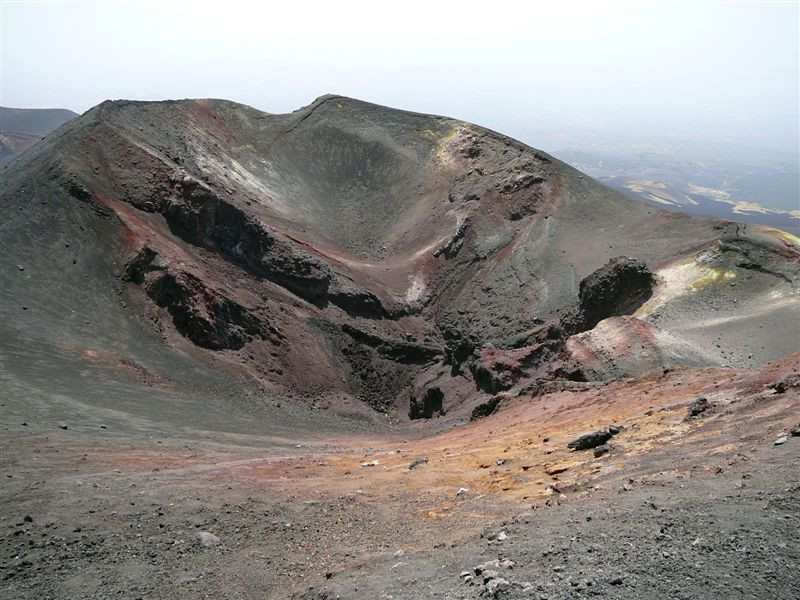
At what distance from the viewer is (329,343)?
119 feet

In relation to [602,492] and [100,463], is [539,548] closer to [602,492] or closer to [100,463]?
[602,492]

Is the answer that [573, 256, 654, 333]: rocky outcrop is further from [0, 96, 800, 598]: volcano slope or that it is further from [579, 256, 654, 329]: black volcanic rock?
[0, 96, 800, 598]: volcano slope

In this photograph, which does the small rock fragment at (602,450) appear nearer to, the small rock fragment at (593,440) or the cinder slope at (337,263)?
the small rock fragment at (593,440)

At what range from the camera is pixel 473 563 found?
8.83 m

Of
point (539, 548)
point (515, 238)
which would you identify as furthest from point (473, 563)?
point (515, 238)

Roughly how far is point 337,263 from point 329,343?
24.5 ft

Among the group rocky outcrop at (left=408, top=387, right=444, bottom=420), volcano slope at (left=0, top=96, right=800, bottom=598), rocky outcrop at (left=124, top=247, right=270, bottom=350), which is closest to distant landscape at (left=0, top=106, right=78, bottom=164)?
volcano slope at (left=0, top=96, right=800, bottom=598)

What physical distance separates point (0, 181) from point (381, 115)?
35.1m

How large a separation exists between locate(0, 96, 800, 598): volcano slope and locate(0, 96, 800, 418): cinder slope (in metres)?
0.16

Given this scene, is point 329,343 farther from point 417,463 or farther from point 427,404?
point 417,463

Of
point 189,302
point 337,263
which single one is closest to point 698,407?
point 189,302

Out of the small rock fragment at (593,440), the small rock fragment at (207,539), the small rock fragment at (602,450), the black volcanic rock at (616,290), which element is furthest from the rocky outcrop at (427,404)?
the small rock fragment at (207,539)

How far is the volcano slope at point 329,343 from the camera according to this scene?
1189 cm

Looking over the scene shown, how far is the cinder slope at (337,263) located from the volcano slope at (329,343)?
158mm
